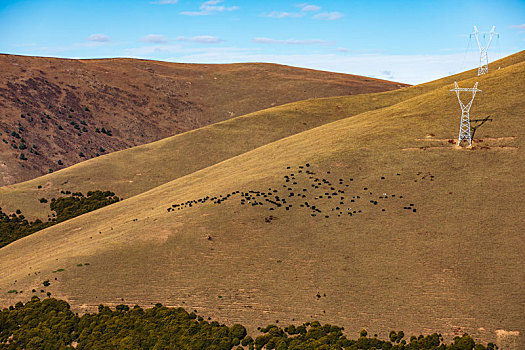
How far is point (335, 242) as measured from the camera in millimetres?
69125

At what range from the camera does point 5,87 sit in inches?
7461

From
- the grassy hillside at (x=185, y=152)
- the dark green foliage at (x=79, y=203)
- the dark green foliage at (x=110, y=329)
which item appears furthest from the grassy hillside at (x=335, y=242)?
the grassy hillside at (x=185, y=152)

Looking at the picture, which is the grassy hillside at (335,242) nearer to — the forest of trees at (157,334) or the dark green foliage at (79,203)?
the forest of trees at (157,334)

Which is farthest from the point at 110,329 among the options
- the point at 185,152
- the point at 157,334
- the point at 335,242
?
the point at 185,152

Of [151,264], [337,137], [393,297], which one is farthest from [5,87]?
[393,297]

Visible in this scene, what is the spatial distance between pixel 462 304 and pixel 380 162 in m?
34.7

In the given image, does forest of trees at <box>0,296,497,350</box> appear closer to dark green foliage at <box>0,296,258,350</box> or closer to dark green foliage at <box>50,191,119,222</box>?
dark green foliage at <box>0,296,258,350</box>

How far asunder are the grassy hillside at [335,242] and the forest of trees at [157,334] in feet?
6.23

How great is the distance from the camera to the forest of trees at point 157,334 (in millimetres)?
52312

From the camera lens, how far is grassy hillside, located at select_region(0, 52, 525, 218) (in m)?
116

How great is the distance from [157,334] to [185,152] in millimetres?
85107

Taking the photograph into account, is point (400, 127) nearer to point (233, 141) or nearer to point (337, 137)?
point (337, 137)

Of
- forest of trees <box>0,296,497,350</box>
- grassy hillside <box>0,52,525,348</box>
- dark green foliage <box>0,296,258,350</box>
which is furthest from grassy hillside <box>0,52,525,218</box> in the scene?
forest of trees <box>0,296,497,350</box>

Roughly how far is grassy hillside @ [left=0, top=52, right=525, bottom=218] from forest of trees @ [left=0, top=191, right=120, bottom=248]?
98.6 inches
